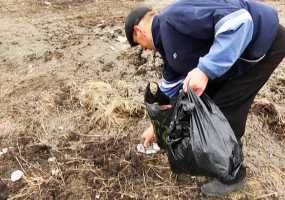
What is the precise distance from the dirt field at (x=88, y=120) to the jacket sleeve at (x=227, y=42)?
3.57 ft

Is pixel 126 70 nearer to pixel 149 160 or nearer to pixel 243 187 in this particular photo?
pixel 149 160

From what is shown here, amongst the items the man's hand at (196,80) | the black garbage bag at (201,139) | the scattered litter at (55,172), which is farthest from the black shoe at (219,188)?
the scattered litter at (55,172)

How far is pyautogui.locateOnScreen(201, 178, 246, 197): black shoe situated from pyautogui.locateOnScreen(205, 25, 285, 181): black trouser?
1.53ft

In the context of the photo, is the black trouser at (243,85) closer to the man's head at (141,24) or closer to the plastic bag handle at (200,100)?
the plastic bag handle at (200,100)

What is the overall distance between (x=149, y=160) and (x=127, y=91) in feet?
3.10

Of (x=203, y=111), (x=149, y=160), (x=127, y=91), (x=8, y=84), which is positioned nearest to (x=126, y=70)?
(x=127, y=91)

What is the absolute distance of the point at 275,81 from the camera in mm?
4227

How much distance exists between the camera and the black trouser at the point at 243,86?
2451 mm

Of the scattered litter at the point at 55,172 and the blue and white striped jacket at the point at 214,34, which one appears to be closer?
the blue and white striped jacket at the point at 214,34

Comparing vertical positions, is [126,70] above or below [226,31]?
below

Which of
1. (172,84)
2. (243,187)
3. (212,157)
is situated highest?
(172,84)

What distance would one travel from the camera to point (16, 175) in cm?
309

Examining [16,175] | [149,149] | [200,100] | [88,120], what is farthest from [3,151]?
[200,100]

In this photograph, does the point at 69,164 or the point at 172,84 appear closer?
the point at 172,84
